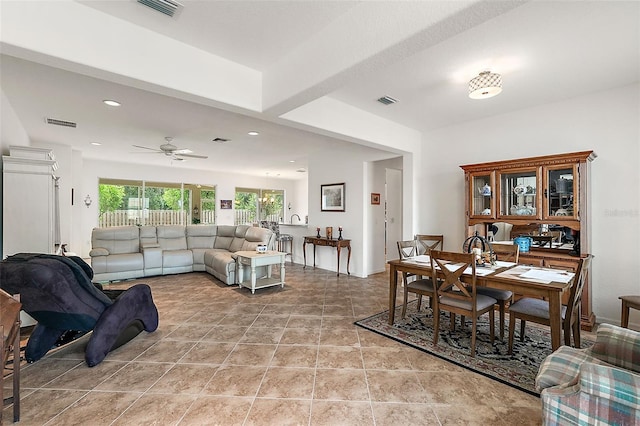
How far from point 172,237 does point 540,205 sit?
6486mm

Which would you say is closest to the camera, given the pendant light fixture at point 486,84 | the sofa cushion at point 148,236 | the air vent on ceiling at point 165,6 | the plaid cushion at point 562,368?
the plaid cushion at point 562,368

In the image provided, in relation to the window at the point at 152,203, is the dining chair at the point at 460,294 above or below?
below

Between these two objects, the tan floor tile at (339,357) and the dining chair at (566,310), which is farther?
the tan floor tile at (339,357)

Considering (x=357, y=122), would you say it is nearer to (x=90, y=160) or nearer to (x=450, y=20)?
(x=450, y=20)

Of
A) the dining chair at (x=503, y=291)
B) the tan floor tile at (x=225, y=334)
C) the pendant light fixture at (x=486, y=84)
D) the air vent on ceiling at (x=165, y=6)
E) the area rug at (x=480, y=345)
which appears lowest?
the tan floor tile at (x=225, y=334)

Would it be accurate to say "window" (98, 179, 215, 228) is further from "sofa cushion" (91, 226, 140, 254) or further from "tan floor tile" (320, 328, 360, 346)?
"tan floor tile" (320, 328, 360, 346)

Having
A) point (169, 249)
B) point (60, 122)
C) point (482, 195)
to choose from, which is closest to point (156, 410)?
point (482, 195)

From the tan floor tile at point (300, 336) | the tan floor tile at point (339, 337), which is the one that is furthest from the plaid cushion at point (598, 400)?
the tan floor tile at point (300, 336)

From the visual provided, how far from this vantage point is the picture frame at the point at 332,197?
5969 mm

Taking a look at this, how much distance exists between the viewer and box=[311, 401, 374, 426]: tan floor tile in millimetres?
1722

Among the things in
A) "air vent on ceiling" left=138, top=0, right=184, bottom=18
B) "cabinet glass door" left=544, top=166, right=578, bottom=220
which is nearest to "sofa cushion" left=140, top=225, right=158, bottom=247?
"air vent on ceiling" left=138, top=0, right=184, bottom=18

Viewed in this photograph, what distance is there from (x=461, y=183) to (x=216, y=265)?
4386 millimetres

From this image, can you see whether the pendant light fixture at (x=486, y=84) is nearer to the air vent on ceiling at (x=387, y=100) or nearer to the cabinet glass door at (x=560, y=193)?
the air vent on ceiling at (x=387, y=100)

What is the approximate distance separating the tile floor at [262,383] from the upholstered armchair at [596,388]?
49 centimetres
